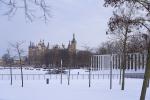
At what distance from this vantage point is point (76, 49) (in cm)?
12950

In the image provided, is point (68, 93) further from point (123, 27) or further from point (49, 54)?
point (49, 54)

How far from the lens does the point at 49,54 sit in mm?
115562

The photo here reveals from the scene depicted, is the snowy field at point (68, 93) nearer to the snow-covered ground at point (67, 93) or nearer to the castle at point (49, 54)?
the snow-covered ground at point (67, 93)

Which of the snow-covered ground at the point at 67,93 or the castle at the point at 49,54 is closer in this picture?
the snow-covered ground at the point at 67,93

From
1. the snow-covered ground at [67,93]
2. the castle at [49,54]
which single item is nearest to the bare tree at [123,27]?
the snow-covered ground at [67,93]

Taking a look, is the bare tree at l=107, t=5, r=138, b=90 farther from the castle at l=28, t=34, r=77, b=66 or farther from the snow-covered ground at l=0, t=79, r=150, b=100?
the castle at l=28, t=34, r=77, b=66

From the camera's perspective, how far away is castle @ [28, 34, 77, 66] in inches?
4434

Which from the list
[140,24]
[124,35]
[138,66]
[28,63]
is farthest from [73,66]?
[140,24]

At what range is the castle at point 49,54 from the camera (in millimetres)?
112625

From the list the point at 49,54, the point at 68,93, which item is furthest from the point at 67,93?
the point at 49,54

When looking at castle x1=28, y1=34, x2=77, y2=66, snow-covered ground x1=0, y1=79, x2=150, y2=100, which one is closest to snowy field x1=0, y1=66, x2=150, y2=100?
snow-covered ground x1=0, y1=79, x2=150, y2=100

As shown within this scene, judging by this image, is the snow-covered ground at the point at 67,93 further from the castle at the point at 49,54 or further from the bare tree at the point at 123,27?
the castle at the point at 49,54

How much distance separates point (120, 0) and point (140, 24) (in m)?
1.78

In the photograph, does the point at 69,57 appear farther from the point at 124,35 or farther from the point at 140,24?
the point at 140,24
